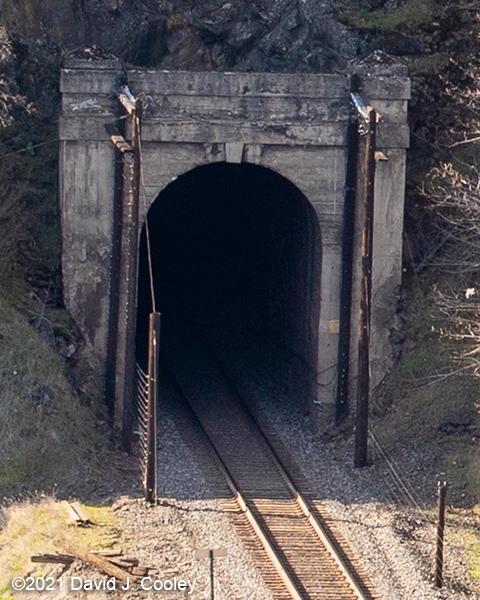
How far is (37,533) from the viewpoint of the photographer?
13.8 metres

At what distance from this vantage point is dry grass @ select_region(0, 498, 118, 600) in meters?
13.0

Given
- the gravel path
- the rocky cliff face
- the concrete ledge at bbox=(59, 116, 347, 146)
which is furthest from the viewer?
the rocky cliff face

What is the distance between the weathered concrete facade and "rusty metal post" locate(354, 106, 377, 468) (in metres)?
2.38

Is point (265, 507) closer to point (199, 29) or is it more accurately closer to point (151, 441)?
point (151, 441)

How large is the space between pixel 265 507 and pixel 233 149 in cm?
766

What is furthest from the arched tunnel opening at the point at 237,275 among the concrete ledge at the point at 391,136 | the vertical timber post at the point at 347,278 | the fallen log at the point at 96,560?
the fallen log at the point at 96,560

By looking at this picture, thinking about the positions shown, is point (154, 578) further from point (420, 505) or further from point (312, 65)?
point (312, 65)

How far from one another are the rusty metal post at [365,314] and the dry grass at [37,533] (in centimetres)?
513

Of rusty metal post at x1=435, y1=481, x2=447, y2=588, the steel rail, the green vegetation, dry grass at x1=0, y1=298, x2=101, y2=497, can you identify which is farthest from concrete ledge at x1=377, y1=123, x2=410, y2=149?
rusty metal post at x1=435, y1=481, x2=447, y2=588

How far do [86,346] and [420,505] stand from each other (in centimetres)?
777

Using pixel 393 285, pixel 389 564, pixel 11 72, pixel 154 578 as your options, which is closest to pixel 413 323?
pixel 393 285

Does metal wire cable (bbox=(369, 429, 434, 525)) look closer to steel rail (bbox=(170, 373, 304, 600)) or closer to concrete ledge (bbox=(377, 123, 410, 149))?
steel rail (bbox=(170, 373, 304, 600))

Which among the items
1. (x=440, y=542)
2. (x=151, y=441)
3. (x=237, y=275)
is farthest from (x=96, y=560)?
(x=237, y=275)

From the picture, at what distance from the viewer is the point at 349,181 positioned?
19828 mm
